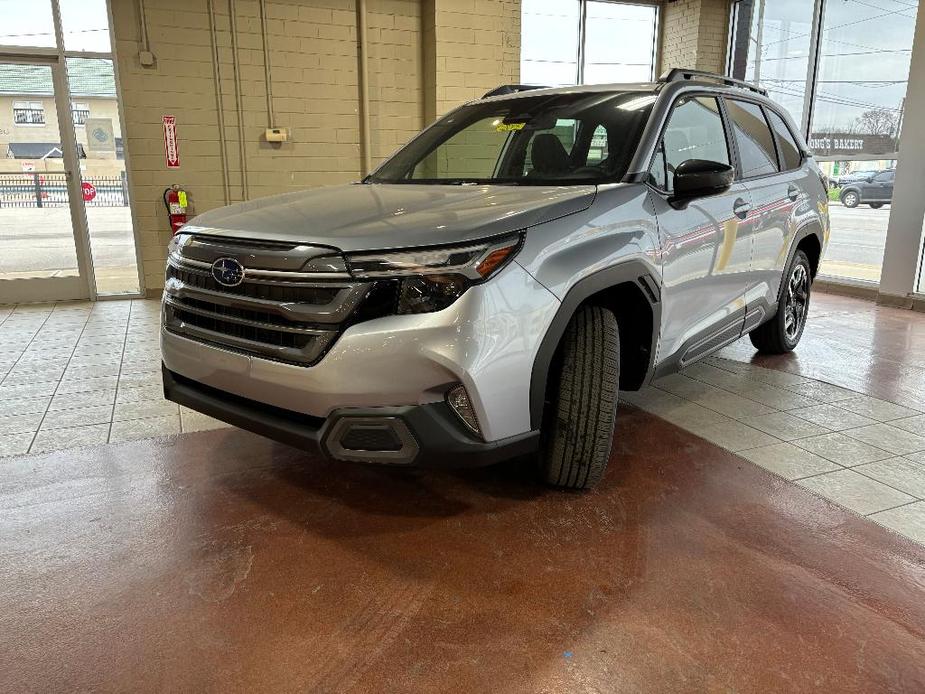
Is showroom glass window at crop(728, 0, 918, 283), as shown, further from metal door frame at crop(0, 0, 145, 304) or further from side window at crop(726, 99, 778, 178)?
metal door frame at crop(0, 0, 145, 304)

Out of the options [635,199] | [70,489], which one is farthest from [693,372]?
[70,489]

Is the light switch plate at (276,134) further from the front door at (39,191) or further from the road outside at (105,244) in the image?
the front door at (39,191)

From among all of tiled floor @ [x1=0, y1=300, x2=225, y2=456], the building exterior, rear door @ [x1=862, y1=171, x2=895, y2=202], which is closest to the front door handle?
tiled floor @ [x1=0, y1=300, x2=225, y2=456]

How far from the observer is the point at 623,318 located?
2.75 meters

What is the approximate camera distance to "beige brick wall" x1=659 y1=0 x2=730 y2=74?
880 centimetres

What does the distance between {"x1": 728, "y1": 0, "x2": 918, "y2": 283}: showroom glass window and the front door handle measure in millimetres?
4712

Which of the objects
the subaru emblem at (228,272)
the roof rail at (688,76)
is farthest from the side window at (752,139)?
the subaru emblem at (228,272)

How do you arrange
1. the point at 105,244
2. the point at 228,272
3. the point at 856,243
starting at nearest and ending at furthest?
1. the point at 228,272
2. the point at 105,244
3. the point at 856,243

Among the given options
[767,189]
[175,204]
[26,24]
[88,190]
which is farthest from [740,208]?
[26,24]

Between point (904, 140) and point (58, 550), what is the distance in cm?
732

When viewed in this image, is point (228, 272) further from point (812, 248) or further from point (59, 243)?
point (59, 243)

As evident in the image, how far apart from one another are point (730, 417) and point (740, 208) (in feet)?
3.42

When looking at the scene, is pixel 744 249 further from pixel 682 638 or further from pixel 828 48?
pixel 828 48

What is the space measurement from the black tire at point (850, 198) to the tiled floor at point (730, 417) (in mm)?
4430
